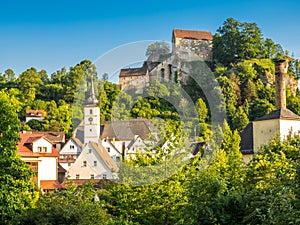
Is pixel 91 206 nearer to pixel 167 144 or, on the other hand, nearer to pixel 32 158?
pixel 167 144

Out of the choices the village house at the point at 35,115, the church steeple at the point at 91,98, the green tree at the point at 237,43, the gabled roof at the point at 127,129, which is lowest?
the gabled roof at the point at 127,129

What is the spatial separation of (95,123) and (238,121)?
1924cm

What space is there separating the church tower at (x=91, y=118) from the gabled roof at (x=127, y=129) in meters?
1.17

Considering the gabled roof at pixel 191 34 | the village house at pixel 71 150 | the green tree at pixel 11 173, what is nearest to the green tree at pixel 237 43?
the gabled roof at pixel 191 34

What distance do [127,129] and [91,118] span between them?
554 inches

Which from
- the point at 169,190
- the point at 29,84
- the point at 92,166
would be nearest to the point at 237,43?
the point at 29,84

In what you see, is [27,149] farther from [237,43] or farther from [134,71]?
[237,43]

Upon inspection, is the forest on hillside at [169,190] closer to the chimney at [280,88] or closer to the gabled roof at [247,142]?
the gabled roof at [247,142]

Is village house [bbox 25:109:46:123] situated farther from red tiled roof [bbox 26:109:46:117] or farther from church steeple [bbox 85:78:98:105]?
church steeple [bbox 85:78:98:105]

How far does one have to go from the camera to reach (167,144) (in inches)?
1163

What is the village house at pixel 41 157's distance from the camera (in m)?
43.9

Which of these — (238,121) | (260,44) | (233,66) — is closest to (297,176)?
(238,121)

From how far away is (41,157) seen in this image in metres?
45.5

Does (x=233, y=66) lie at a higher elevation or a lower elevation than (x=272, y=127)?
higher
